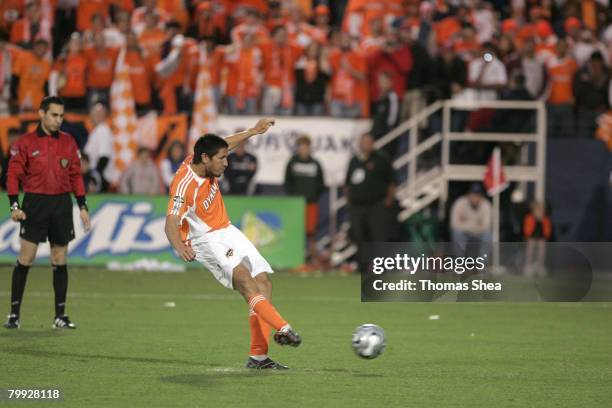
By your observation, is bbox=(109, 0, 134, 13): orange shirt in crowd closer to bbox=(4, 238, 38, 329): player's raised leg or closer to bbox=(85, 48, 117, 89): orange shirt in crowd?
bbox=(85, 48, 117, 89): orange shirt in crowd

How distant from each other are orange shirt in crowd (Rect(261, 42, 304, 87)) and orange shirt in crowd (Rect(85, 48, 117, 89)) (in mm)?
2885

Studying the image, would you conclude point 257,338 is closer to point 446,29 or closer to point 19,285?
point 19,285

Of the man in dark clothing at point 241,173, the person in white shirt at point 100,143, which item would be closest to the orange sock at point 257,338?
the man in dark clothing at point 241,173

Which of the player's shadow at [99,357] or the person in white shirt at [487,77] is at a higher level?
the person in white shirt at [487,77]

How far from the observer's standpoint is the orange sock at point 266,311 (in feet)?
34.6

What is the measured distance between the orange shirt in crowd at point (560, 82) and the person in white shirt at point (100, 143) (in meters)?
8.75

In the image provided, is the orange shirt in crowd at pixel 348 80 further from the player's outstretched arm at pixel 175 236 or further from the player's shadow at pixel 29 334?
the player's outstretched arm at pixel 175 236

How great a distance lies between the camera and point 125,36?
24.3 m

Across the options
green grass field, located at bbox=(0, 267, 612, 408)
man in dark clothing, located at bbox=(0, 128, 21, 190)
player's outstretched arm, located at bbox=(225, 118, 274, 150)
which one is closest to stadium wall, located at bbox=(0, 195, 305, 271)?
man in dark clothing, located at bbox=(0, 128, 21, 190)

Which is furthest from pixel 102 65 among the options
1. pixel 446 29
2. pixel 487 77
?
pixel 487 77

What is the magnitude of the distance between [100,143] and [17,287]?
10.3 m

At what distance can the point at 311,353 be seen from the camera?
12.5 metres

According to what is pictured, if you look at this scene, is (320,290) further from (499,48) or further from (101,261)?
(499,48)

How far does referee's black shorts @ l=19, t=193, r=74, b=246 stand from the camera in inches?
553
